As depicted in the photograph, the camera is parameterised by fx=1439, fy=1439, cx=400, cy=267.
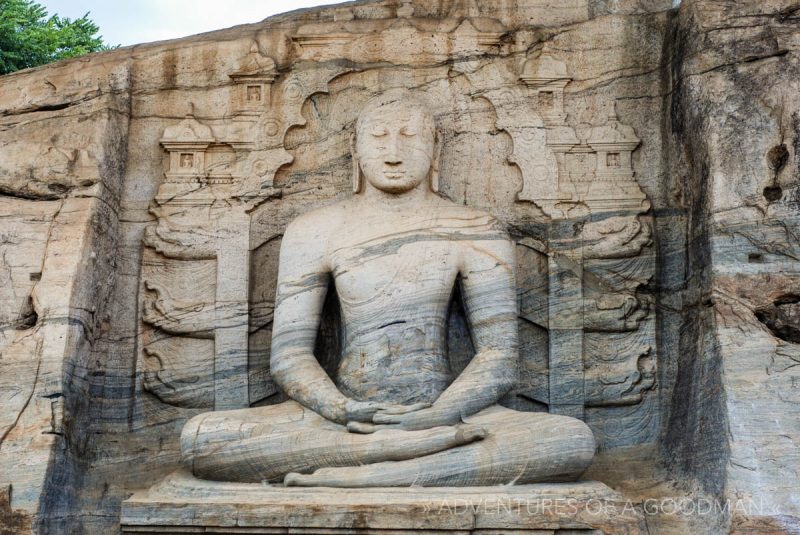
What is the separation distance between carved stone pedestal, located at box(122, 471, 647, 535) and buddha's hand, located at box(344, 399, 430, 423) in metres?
0.59

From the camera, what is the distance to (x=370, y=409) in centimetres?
829

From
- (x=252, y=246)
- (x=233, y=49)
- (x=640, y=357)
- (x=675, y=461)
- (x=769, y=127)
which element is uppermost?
(x=233, y=49)

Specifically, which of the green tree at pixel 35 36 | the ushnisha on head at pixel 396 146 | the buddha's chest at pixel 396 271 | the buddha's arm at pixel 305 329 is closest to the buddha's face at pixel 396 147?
the ushnisha on head at pixel 396 146

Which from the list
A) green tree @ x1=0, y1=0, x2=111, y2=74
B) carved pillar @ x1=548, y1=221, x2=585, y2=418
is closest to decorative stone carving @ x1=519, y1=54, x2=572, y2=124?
carved pillar @ x1=548, y1=221, x2=585, y2=418

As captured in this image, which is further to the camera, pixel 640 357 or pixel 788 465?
pixel 640 357

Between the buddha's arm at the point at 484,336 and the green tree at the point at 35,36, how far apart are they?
663 centimetres

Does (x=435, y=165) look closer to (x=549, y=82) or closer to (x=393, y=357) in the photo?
(x=549, y=82)

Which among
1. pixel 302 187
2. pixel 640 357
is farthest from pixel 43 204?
pixel 640 357

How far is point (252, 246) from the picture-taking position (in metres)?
9.71

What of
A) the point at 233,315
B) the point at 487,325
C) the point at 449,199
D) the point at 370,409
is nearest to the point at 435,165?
the point at 449,199

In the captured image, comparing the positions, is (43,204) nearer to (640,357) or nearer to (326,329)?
(326,329)

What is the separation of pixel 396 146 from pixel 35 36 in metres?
6.81

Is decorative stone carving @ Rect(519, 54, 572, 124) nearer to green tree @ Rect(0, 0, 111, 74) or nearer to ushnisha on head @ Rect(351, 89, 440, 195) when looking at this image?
ushnisha on head @ Rect(351, 89, 440, 195)

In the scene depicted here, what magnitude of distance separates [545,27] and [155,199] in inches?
115
